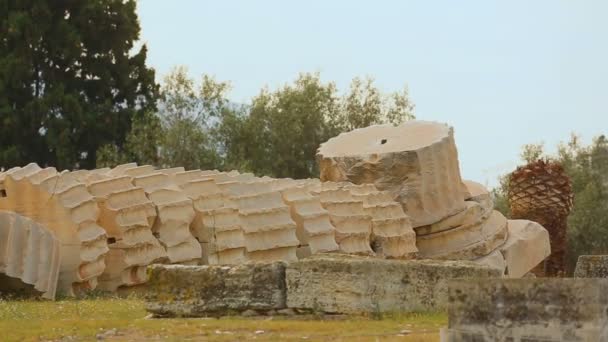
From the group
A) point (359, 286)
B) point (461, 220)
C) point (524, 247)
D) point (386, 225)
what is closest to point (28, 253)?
point (359, 286)

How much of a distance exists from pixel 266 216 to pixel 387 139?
17.1ft

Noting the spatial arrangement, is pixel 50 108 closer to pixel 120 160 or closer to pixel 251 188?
pixel 120 160

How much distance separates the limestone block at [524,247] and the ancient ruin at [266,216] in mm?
31

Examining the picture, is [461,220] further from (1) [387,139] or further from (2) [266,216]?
(2) [266,216]

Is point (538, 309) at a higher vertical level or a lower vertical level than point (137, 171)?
lower

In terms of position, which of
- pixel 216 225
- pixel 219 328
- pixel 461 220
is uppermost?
pixel 461 220

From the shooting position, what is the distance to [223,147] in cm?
3462

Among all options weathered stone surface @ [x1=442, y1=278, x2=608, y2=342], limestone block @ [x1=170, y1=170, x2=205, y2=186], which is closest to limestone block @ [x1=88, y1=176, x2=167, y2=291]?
limestone block @ [x1=170, y1=170, x2=205, y2=186]

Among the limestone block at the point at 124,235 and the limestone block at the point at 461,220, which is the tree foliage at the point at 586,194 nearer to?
the limestone block at the point at 461,220

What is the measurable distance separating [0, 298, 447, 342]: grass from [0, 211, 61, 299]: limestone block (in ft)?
10.2

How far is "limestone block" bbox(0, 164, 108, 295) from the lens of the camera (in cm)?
1534

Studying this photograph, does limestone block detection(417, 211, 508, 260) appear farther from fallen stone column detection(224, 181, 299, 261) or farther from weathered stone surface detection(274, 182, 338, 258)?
fallen stone column detection(224, 181, 299, 261)

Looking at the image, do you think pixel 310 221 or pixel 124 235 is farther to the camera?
pixel 310 221

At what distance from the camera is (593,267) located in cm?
1231
